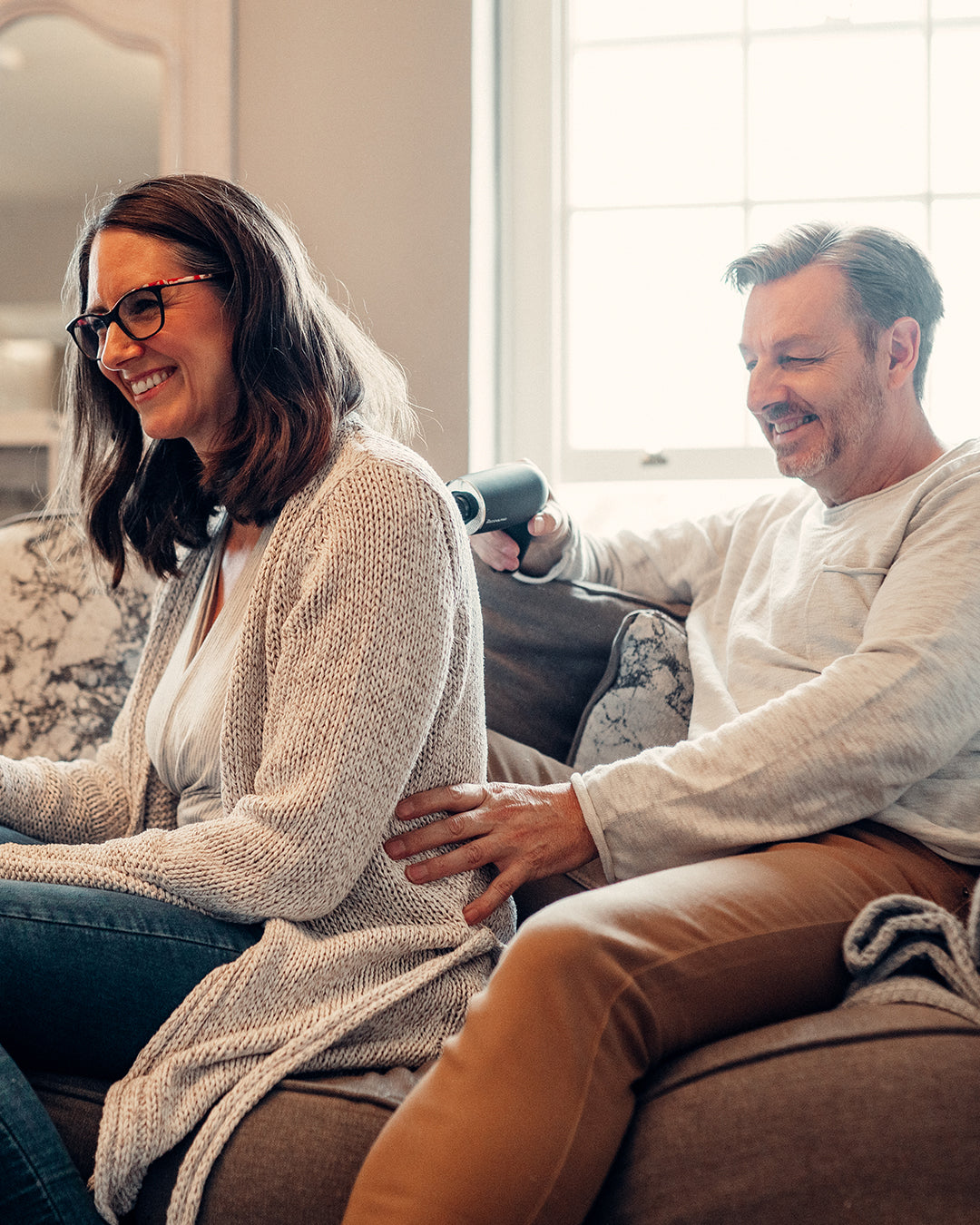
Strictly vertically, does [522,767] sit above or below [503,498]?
below

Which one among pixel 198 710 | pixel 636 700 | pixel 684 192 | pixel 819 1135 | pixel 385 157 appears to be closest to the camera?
pixel 819 1135

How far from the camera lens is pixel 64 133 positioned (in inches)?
88.7

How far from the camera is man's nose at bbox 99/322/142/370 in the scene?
1318 millimetres

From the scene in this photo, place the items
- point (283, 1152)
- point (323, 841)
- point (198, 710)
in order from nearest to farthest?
1. point (283, 1152)
2. point (323, 841)
3. point (198, 710)

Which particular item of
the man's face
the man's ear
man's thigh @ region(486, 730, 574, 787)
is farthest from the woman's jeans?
the man's ear

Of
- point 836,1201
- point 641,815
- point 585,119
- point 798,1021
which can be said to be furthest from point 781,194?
point 836,1201

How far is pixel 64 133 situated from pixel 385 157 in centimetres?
69

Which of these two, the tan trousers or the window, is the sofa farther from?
the window

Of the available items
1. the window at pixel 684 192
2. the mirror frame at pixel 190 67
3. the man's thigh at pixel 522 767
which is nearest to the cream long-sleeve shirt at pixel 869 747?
the man's thigh at pixel 522 767

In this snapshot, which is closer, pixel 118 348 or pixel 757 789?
pixel 757 789

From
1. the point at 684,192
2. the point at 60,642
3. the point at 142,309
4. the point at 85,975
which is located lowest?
the point at 85,975

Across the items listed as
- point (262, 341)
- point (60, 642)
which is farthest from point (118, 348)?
point (60, 642)

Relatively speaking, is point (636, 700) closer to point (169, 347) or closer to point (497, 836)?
point (497, 836)

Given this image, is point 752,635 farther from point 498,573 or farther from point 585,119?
point 585,119
